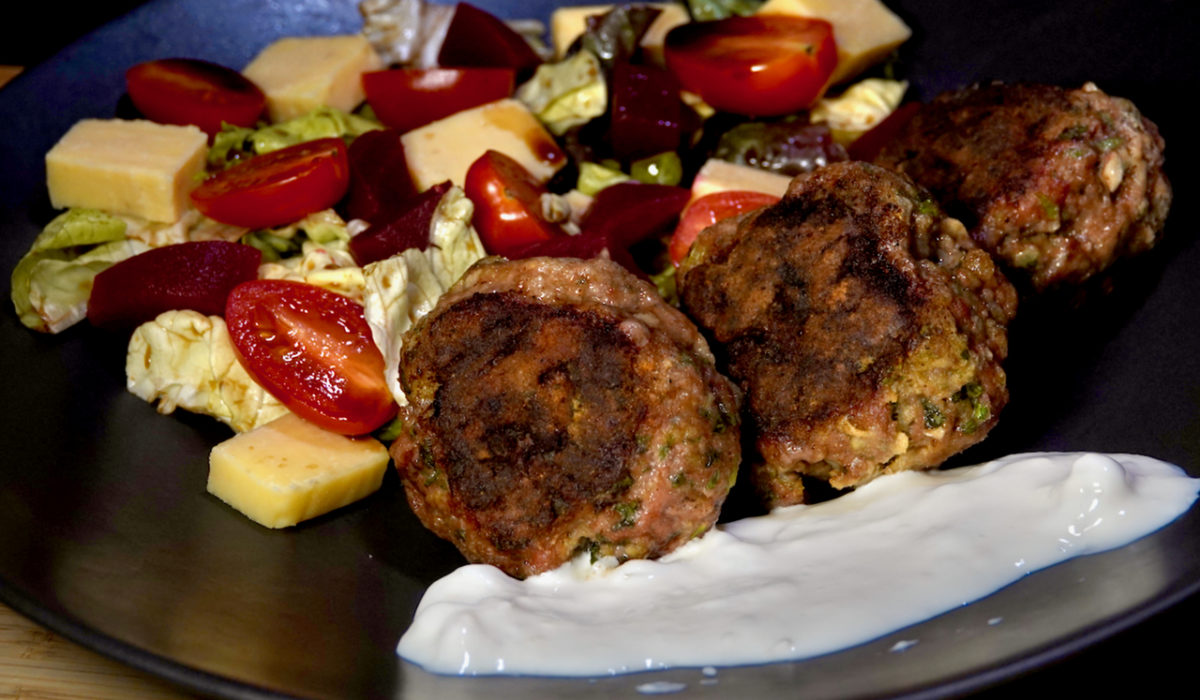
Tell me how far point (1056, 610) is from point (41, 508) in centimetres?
257

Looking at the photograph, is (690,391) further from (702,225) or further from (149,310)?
(149,310)

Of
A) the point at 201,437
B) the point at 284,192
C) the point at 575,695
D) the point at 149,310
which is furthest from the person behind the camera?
the point at 284,192

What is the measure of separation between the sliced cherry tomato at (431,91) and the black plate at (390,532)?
4.35 ft

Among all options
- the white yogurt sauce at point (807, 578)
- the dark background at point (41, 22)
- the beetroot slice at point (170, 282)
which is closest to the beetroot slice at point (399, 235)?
the beetroot slice at point (170, 282)

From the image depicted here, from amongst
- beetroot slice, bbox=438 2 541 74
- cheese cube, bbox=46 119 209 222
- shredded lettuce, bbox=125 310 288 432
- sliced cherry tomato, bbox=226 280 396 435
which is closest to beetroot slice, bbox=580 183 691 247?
sliced cherry tomato, bbox=226 280 396 435

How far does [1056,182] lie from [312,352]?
2.30 m

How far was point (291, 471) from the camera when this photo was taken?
320 cm

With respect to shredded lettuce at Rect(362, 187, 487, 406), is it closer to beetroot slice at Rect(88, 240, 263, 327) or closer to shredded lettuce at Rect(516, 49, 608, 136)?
beetroot slice at Rect(88, 240, 263, 327)

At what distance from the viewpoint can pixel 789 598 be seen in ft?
8.26

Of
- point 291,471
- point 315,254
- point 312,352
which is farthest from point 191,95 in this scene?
point 291,471

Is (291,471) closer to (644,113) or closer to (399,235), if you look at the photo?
(399,235)

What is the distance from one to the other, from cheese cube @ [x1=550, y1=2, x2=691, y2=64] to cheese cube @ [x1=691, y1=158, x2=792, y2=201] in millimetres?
980

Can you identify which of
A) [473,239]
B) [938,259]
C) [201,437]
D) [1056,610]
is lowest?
[201,437]

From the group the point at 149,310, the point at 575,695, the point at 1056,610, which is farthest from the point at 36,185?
the point at 1056,610
